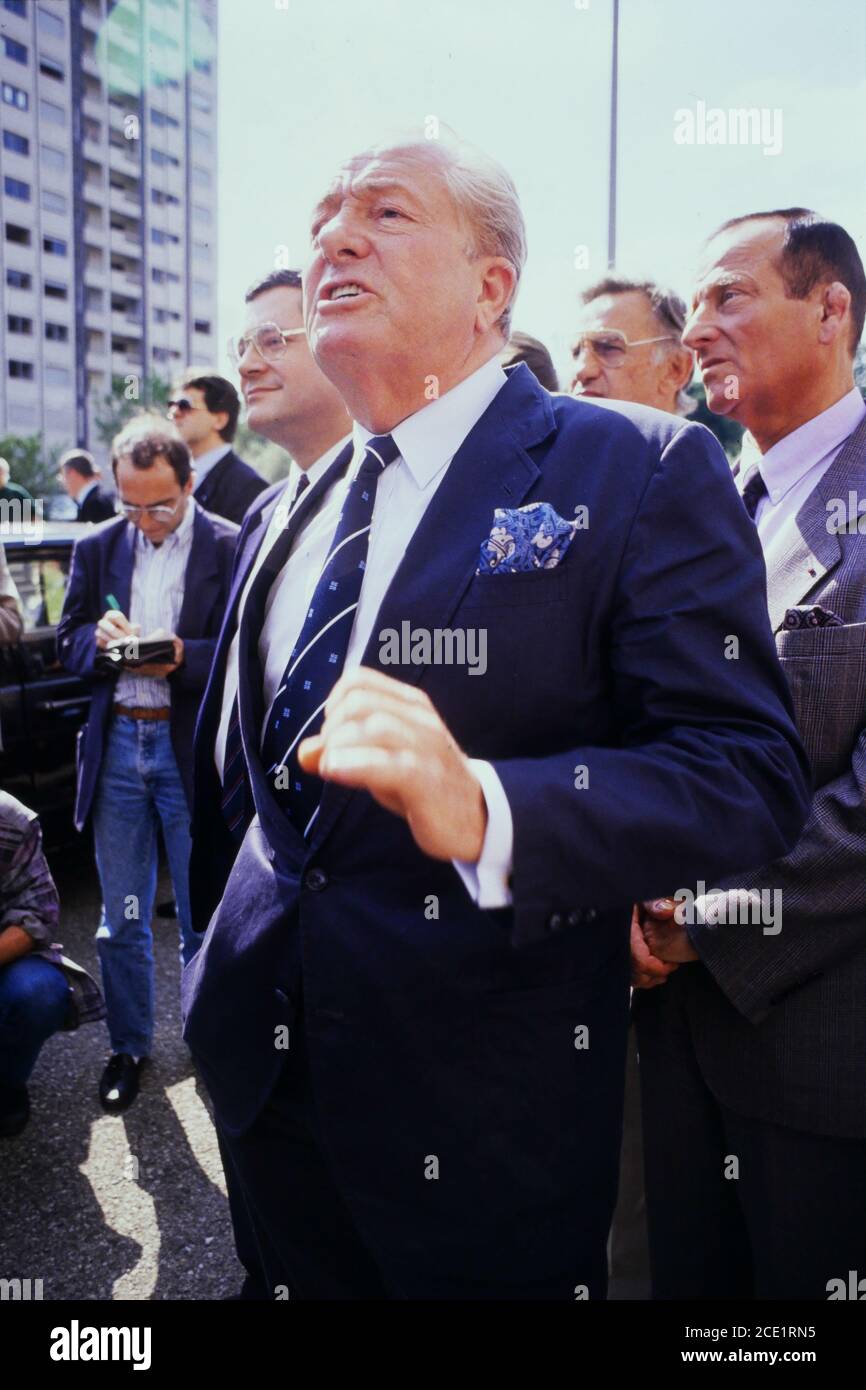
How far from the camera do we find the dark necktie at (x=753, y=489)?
188 centimetres

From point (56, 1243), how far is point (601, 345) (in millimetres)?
2821

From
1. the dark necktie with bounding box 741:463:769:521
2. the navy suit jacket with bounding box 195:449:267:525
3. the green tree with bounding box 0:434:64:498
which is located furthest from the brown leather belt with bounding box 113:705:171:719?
the green tree with bounding box 0:434:64:498

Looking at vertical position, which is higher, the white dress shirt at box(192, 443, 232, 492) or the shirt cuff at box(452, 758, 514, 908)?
the white dress shirt at box(192, 443, 232, 492)

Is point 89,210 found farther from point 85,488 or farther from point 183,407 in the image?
point 183,407

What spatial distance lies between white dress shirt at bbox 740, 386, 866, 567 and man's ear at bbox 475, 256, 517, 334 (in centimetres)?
65

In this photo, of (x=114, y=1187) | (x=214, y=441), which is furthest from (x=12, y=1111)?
(x=214, y=441)

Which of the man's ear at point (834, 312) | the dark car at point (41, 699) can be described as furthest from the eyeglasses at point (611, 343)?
the dark car at point (41, 699)

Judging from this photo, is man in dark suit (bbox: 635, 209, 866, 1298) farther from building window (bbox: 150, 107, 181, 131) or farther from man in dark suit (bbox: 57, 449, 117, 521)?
building window (bbox: 150, 107, 181, 131)

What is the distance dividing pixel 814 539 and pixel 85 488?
24.2 feet

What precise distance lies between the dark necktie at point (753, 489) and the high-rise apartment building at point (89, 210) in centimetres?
5032

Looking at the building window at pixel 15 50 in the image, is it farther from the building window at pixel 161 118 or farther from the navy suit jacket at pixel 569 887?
the navy suit jacket at pixel 569 887

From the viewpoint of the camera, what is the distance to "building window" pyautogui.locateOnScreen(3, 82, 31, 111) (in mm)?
48156

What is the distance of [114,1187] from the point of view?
2.67 m
